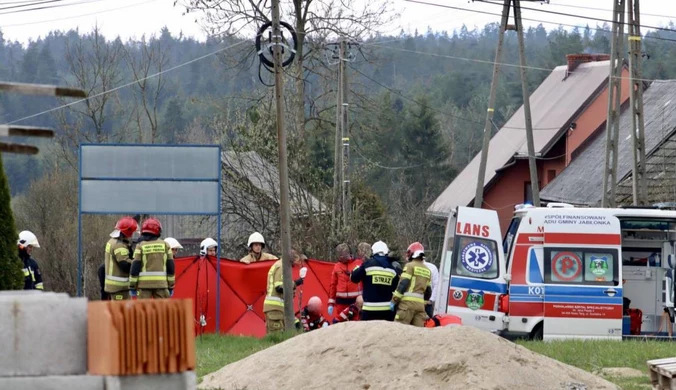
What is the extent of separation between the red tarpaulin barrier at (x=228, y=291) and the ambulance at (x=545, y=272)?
3058 mm

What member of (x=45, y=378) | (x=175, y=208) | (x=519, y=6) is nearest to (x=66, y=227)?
(x=519, y=6)

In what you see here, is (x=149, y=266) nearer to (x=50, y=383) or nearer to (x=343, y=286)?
(x=343, y=286)

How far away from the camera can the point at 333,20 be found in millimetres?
37500

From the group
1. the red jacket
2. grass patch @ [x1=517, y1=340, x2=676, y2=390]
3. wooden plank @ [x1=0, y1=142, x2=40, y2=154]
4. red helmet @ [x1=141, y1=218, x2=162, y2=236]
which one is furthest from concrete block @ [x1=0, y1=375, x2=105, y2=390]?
the red jacket

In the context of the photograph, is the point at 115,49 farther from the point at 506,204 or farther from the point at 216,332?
the point at 216,332

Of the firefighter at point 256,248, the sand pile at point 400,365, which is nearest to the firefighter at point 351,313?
the firefighter at point 256,248

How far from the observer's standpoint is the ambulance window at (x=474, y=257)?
1845cm

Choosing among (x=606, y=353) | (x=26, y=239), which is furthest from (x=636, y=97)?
(x=26, y=239)

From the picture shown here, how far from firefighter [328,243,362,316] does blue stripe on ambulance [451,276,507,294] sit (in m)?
1.72

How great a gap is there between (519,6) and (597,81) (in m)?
17.6

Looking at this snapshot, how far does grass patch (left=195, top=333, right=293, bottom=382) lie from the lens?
48.0 feet

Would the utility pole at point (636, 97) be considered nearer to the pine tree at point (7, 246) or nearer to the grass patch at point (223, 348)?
the grass patch at point (223, 348)

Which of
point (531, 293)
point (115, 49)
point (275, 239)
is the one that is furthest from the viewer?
point (115, 49)

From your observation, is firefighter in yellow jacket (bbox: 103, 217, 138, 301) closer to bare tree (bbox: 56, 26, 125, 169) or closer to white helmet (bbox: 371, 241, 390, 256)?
white helmet (bbox: 371, 241, 390, 256)
